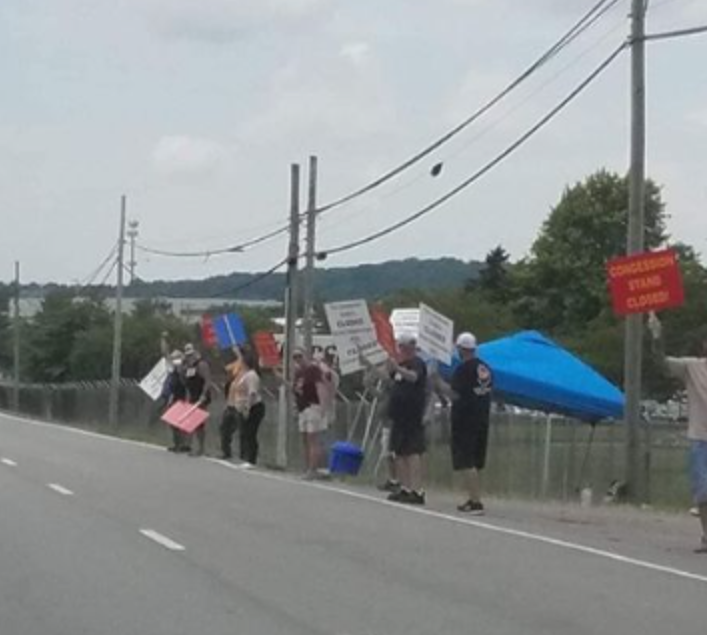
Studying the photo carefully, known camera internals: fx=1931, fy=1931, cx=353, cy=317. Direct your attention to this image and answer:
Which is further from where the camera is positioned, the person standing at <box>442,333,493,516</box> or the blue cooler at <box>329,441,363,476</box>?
the blue cooler at <box>329,441,363,476</box>

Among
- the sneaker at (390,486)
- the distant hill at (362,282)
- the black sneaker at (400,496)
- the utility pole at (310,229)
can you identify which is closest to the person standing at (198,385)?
the utility pole at (310,229)

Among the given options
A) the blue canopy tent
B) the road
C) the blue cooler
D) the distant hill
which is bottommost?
the road

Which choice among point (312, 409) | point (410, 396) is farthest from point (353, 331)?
point (410, 396)

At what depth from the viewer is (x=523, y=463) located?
101ft

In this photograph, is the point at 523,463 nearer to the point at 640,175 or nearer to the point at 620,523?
the point at 640,175

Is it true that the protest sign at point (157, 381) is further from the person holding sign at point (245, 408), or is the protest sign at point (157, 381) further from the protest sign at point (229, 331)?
the person holding sign at point (245, 408)

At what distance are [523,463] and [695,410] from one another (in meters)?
14.3

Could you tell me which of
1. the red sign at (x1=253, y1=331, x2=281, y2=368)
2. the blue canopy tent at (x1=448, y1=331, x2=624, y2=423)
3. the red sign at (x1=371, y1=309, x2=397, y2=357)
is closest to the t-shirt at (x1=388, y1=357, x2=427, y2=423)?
the red sign at (x1=371, y1=309, x2=397, y2=357)

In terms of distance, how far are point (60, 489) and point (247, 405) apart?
8183 mm

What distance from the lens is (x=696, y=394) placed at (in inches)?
652

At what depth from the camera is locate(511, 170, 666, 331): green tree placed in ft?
315

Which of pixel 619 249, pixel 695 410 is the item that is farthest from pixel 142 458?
pixel 619 249

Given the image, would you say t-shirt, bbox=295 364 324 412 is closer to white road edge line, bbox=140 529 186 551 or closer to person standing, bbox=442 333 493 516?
person standing, bbox=442 333 493 516

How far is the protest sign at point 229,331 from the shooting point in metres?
35.1
